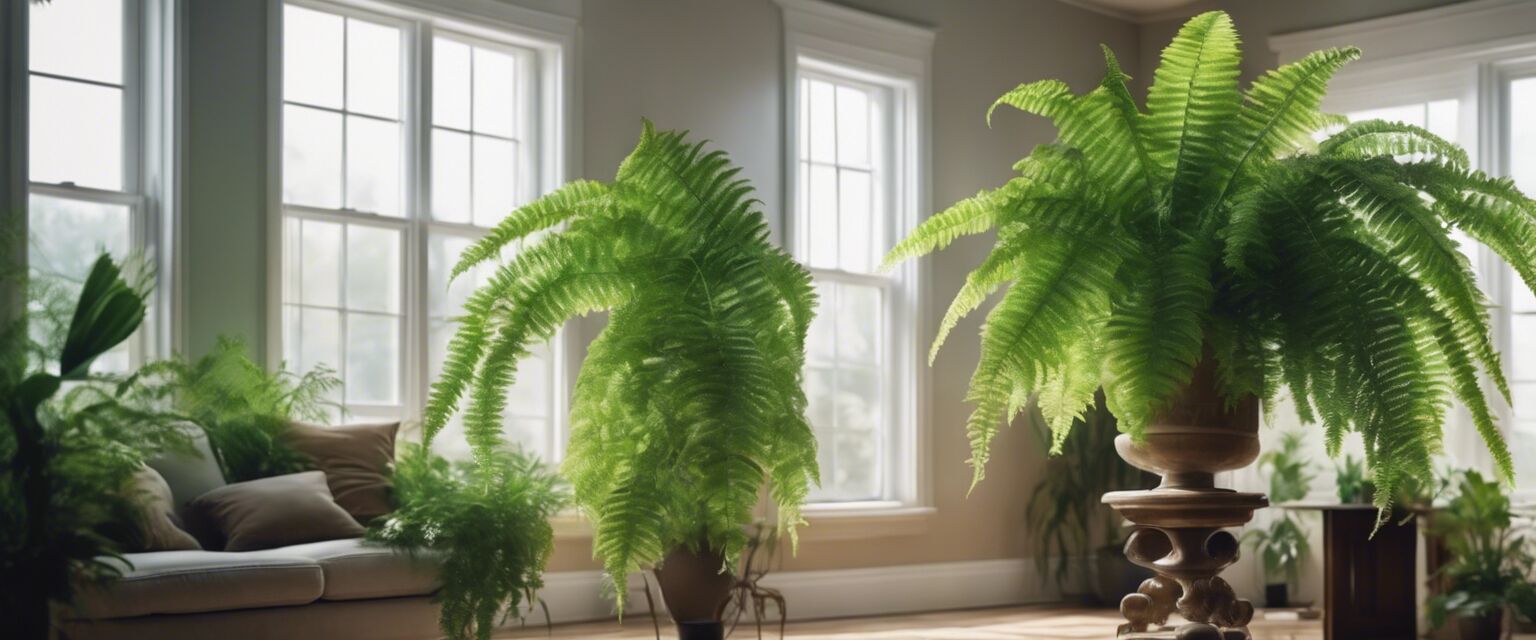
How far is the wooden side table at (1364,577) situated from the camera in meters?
5.57

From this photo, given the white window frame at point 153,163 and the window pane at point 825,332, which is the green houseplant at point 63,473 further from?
the window pane at point 825,332

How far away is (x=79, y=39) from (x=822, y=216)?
10.2ft

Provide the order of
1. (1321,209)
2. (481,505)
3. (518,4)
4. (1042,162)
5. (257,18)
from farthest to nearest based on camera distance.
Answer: (518,4) < (257,18) < (481,505) < (1042,162) < (1321,209)

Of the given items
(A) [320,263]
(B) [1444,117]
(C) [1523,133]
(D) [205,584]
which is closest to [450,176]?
(A) [320,263]

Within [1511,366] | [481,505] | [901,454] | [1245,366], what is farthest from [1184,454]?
[1511,366]

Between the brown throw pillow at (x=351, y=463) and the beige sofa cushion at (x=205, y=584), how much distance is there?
538 mm

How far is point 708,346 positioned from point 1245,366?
600mm

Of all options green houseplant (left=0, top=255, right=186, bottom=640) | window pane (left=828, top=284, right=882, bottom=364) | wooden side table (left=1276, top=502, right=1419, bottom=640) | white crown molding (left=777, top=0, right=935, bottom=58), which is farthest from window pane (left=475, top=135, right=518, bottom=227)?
wooden side table (left=1276, top=502, right=1419, bottom=640)

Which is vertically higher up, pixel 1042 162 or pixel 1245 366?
pixel 1042 162

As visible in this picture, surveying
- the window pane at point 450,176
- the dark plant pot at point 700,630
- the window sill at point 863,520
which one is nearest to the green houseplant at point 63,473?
the dark plant pot at point 700,630

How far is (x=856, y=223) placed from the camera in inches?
269

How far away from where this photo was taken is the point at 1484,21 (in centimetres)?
668

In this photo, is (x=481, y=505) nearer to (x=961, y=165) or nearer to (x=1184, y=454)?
(x=1184, y=454)

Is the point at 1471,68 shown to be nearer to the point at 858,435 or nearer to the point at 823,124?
the point at 823,124
